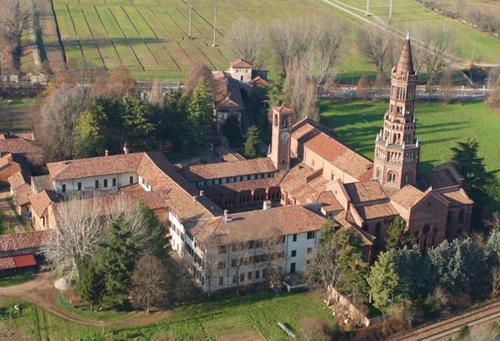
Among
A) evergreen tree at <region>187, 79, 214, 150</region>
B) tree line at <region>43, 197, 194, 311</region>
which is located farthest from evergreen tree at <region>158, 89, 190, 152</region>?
tree line at <region>43, 197, 194, 311</region>

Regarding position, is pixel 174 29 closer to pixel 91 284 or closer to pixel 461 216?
pixel 461 216

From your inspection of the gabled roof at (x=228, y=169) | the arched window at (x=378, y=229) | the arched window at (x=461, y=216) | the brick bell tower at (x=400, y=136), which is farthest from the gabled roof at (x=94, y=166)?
the arched window at (x=461, y=216)

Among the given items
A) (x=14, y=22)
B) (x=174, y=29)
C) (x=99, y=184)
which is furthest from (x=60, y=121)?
(x=174, y=29)

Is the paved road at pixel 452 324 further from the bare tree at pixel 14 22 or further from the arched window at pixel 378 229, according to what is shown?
the bare tree at pixel 14 22

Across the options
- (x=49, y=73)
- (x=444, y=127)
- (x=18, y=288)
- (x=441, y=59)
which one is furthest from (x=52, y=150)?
(x=441, y=59)

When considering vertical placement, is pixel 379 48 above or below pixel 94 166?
above

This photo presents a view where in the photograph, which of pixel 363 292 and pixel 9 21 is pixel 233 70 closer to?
pixel 9 21
